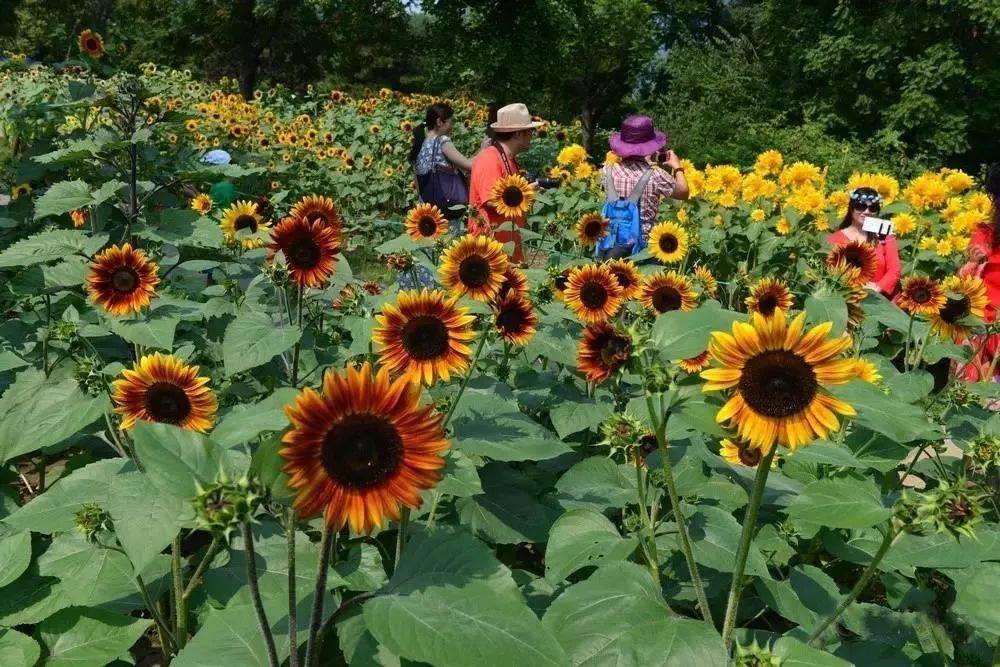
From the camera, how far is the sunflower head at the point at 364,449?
1062 mm

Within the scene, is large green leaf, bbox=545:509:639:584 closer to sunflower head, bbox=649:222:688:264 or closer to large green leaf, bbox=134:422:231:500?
large green leaf, bbox=134:422:231:500

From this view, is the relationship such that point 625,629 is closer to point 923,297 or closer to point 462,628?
point 462,628

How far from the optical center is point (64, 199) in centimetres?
256

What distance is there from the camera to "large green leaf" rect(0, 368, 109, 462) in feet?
5.41

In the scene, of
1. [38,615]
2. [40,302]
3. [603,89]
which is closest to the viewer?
[38,615]

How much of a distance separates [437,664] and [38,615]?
3.56ft

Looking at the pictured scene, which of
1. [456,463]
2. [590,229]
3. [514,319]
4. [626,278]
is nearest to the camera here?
[456,463]

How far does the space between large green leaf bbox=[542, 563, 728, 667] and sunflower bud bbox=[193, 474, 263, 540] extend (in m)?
0.57

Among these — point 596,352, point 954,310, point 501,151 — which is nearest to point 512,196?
point 501,151

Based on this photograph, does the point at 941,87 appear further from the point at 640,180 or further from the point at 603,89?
the point at 640,180

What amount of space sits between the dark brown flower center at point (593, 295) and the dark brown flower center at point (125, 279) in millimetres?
1264

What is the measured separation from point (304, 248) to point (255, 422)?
2.53ft

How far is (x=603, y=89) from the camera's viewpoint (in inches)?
1055

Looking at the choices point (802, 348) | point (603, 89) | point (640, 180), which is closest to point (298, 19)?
point (603, 89)
